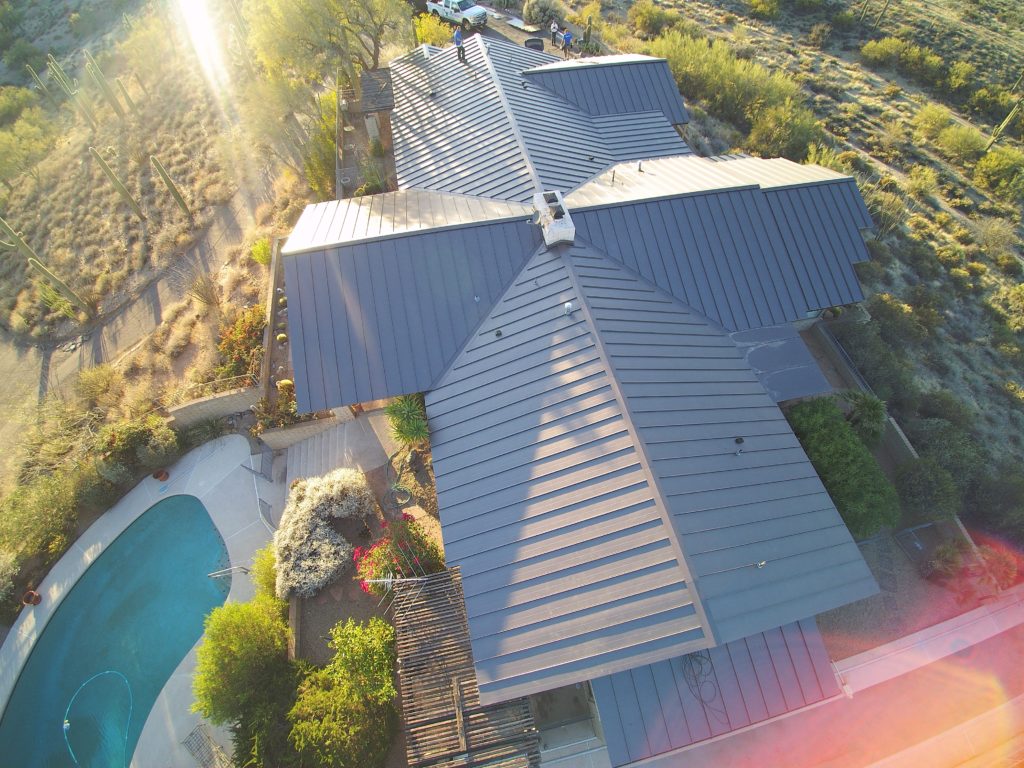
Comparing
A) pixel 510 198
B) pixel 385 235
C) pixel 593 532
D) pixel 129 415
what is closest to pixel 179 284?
pixel 129 415

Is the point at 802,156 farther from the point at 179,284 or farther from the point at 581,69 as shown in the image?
the point at 179,284

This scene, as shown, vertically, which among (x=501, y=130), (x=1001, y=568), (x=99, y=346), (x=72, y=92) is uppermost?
(x=72, y=92)

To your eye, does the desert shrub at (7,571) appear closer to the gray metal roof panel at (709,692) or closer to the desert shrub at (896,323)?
the gray metal roof panel at (709,692)

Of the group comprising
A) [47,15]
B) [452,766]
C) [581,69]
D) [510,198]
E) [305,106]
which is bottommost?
[452,766]

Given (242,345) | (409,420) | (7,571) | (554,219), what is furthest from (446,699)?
(7,571)

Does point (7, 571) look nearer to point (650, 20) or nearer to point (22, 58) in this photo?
point (650, 20)

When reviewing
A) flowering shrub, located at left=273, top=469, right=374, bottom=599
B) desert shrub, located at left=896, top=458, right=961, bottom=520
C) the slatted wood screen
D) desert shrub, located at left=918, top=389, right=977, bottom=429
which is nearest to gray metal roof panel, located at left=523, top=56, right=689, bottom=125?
desert shrub, located at left=918, top=389, right=977, bottom=429

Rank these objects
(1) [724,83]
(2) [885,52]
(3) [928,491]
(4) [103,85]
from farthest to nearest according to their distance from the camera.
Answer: (2) [885,52] < (4) [103,85] < (1) [724,83] < (3) [928,491]
